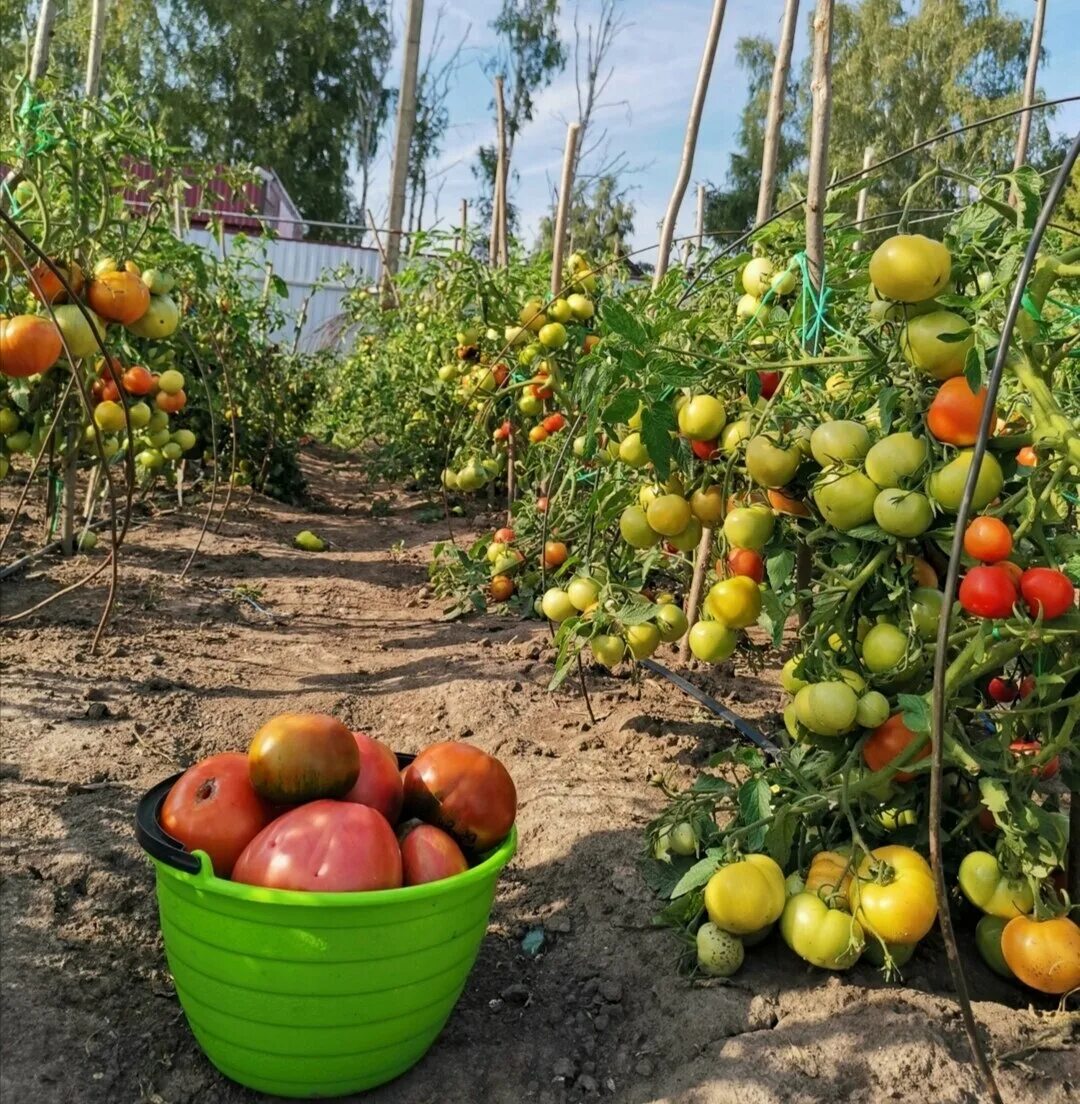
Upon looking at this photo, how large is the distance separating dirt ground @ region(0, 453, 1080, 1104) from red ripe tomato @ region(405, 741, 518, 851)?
0.31 metres

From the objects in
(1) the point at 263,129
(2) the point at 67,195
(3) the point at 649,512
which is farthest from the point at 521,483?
(1) the point at 263,129

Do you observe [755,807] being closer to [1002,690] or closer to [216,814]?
[1002,690]

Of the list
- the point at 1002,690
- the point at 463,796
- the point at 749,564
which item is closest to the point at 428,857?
the point at 463,796

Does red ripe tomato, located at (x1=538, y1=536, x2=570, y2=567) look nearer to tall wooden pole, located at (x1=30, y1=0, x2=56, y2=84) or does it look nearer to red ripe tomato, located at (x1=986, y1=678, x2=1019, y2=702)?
red ripe tomato, located at (x1=986, y1=678, x2=1019, y2=702)

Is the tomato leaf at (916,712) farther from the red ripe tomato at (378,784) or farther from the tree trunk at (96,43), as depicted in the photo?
the tree trunk at (96,43)

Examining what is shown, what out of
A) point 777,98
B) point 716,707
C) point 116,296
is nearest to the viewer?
point 116,296

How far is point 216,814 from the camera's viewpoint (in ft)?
3.99

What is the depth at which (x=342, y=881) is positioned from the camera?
112cm

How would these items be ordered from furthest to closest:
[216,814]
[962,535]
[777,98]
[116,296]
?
[777,98] → [116,296] → [216,814] → [962,535]

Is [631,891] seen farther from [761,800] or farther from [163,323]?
[163,323]

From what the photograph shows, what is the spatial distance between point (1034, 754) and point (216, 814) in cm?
106

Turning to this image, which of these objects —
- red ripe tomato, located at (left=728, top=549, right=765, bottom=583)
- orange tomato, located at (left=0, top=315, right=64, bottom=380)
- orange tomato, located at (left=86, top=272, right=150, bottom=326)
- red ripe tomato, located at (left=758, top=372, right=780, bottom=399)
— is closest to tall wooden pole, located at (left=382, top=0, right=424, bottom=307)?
orange tomato, located at (left=86, top=272, right=150, bottom=326)

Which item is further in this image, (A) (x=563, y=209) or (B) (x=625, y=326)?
(A) (x=563, y=209)

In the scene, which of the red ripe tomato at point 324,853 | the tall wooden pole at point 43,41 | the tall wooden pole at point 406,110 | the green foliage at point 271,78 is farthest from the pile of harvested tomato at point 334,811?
the green foliage at point 271,78
